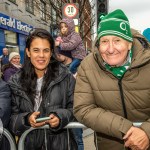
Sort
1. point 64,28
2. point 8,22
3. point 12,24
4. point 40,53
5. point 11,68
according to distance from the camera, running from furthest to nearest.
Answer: point 12,24 < point 8,22 < point 11,68 < point 64,28 < point 40,53

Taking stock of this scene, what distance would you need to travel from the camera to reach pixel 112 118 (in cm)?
224

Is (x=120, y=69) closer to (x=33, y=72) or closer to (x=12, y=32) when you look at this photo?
(x=33, y=72)

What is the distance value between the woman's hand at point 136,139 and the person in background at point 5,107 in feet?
3.51

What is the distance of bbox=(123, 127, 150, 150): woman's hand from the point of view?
6.96 feet

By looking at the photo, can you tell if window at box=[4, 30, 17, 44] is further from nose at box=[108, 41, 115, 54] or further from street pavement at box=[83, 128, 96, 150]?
nose at box=[108, 41, 115, 54]

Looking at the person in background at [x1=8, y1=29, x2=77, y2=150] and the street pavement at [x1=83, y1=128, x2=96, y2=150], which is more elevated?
the person in background at [x1=8, y1=29, x2=77, y2=150]

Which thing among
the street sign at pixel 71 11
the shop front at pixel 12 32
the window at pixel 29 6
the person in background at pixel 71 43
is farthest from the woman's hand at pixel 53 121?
the window at pixel 29 6

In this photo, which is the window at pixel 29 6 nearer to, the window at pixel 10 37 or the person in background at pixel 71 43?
the window at pixel 10 37

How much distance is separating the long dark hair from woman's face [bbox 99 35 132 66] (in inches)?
26.0

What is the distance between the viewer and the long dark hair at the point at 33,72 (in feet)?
9.16

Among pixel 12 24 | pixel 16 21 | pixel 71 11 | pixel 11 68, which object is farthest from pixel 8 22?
pixel 11 68

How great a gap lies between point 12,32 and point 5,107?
1575cm

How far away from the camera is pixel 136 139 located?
212 cm

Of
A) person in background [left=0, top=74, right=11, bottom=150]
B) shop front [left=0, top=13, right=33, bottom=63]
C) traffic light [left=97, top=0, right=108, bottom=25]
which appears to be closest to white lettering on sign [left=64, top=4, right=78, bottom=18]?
traffic light [left=97, top=0, right=108, bottom=25]
